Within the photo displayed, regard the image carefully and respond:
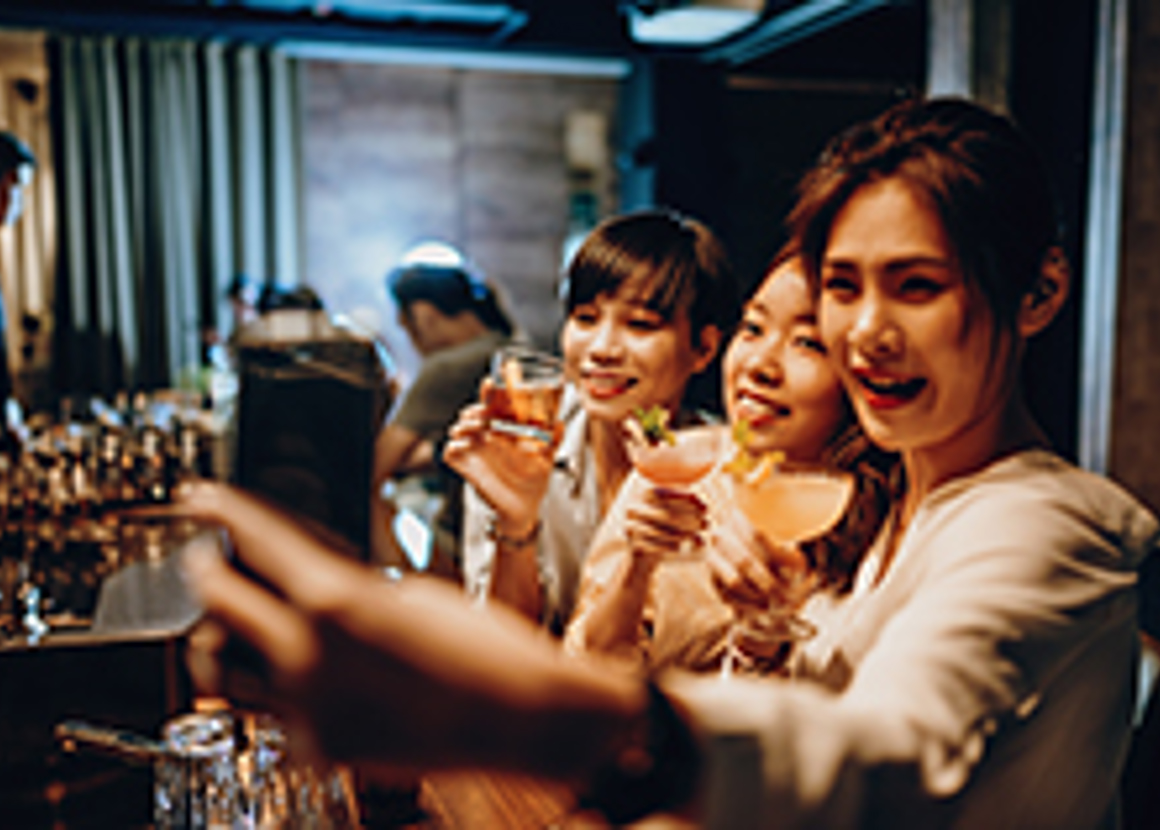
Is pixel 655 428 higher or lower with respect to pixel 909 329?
lower

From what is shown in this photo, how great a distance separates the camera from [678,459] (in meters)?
1.50

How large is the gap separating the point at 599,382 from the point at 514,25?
4.17 m

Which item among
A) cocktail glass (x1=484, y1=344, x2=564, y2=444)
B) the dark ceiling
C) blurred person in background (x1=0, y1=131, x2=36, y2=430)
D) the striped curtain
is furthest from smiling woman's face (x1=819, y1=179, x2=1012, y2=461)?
the striped curtain

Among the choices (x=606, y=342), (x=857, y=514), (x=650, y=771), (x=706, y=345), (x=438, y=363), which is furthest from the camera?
(x=438, y=363)

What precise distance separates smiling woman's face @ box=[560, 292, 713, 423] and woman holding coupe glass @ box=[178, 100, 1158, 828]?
2.67ft

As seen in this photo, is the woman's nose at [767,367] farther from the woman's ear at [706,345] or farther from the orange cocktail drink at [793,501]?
the woman's ear at [706,345]

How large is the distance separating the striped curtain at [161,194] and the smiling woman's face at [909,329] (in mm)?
6380

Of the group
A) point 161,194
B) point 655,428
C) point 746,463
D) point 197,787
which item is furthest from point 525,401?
point 161,194

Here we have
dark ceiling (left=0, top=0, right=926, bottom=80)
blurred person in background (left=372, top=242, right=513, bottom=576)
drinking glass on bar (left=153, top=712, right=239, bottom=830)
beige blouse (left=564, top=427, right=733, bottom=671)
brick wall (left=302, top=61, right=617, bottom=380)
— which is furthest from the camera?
brick wall (left=302, top=61, right=617, bottom=380)

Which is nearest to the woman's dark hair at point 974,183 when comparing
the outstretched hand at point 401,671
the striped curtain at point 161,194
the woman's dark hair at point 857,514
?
the woman's dark hair at point 857,514

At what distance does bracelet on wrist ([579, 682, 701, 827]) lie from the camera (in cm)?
57

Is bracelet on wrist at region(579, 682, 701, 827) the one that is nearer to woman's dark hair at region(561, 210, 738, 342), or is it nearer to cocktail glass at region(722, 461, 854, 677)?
cocktail glass at region(722, 461, 854, 677)

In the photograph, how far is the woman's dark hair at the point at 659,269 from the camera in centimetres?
203

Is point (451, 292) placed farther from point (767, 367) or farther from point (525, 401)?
point (767, 367)
